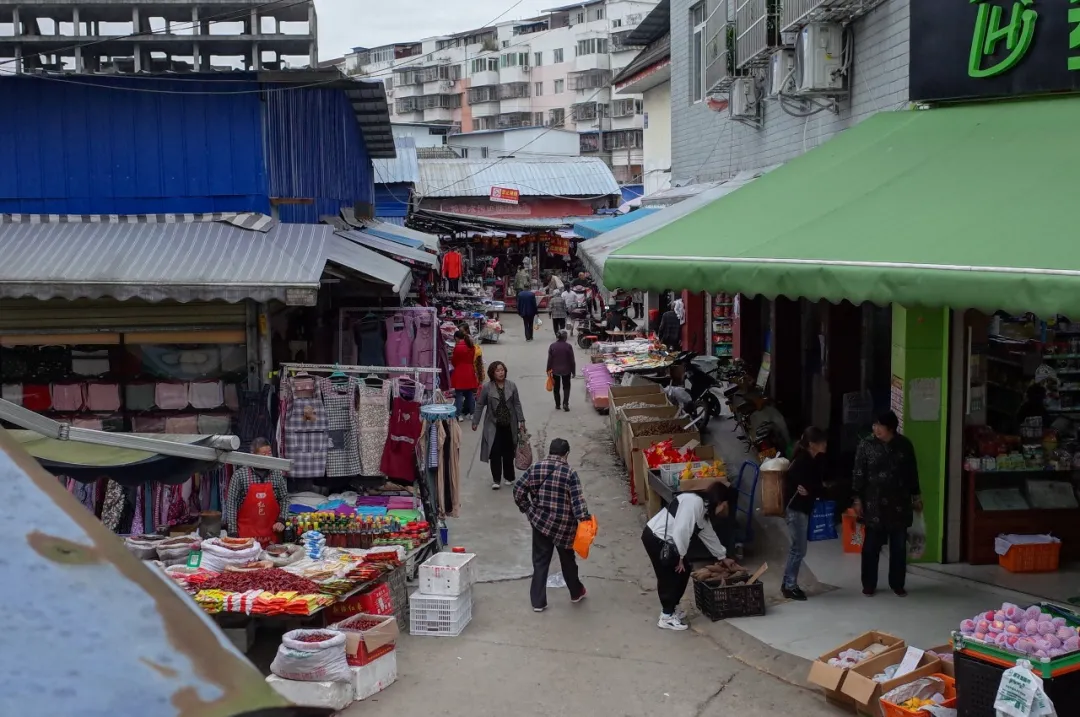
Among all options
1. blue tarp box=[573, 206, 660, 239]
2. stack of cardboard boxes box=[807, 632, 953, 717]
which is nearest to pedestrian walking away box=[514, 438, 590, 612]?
stack of cardboard boxes box=[807, 632, 953, 717]

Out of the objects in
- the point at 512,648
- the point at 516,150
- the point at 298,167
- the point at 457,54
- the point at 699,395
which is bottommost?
the point at 512,648

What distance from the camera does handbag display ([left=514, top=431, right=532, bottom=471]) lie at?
544 inches

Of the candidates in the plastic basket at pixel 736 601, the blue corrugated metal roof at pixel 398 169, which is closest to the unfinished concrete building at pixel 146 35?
the plastic basket at pixel 736 601

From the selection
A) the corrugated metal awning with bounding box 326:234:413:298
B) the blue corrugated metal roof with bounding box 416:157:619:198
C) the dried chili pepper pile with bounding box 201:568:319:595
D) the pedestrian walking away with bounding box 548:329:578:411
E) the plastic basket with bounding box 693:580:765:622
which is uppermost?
the blue corrugated metal roof with bounding box 416:157:619:198

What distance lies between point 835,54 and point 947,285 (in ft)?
19.4

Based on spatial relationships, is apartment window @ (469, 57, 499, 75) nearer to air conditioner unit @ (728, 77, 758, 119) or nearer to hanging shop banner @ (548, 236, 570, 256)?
hanging shop banner @ (548, 236, 570, 256)

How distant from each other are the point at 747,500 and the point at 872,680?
4687mm

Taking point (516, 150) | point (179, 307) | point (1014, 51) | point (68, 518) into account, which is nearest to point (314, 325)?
point (179, 307)

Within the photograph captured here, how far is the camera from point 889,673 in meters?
7.46

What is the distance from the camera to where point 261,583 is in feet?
28.4

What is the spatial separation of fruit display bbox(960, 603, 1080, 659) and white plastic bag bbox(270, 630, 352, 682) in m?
4.13

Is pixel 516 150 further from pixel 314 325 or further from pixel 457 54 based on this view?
pixel 314 325

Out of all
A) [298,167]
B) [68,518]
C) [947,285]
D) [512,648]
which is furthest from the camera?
[298,167]

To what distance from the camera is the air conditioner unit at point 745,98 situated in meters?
16.1
